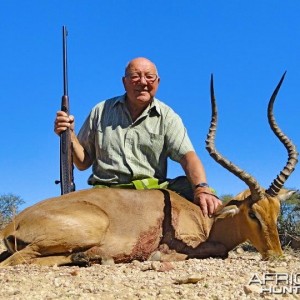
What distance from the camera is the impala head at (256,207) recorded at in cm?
632

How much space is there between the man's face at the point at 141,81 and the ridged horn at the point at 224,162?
0.96 meters

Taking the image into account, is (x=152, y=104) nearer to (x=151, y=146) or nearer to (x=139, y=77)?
(x=139, y=77)

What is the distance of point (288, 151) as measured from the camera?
22.8 ft

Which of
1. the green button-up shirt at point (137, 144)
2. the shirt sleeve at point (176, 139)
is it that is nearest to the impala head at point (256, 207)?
the shirt sleeve at point (176, 139)

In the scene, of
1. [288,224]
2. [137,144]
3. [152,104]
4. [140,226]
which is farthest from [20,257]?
[288,224]

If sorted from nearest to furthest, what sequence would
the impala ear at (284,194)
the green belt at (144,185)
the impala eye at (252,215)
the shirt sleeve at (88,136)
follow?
the impala eye at (252,215) → the impala ear at (284,194) → the green belt at (144,185) → the shirt sleeve at (88,136)

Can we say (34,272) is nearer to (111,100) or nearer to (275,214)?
(275,214)

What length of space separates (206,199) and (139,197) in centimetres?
73

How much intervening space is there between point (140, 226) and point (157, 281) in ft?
6.15

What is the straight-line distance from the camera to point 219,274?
4.88m

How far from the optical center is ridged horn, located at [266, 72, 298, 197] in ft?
21.9

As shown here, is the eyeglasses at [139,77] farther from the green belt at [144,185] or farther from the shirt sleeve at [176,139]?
the green belt at [144,185]

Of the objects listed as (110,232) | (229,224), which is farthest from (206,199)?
(110,232)

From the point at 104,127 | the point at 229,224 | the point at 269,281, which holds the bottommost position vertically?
the point at 269,281
